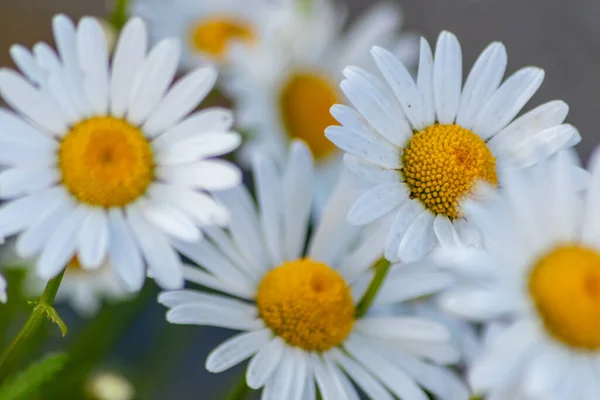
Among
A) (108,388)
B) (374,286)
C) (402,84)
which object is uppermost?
(402,84)

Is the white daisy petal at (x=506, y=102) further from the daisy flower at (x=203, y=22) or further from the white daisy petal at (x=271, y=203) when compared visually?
the daisy flower at (x=203, y=22)

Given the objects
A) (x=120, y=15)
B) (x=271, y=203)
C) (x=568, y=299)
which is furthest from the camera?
(x=120, y=15)

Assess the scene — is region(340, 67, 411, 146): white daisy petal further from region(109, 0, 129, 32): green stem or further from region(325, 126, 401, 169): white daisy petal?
region(109, 0, 129, 32): green stem

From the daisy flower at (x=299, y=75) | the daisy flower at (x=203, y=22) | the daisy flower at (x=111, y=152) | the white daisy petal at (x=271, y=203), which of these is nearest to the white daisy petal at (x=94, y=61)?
the daisy flower at (x=111, y=152)

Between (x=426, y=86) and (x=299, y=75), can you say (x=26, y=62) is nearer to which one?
(x=426, y=86)

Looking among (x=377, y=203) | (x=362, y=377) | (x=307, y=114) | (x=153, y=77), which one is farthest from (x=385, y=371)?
(x=307, y=114)

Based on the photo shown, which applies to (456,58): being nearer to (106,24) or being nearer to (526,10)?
(106,24)

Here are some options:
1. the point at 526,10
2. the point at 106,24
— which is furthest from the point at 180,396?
the point at 526,10

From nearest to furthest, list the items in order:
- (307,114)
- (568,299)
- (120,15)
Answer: (568,299)
(120,15)
(307,114)
